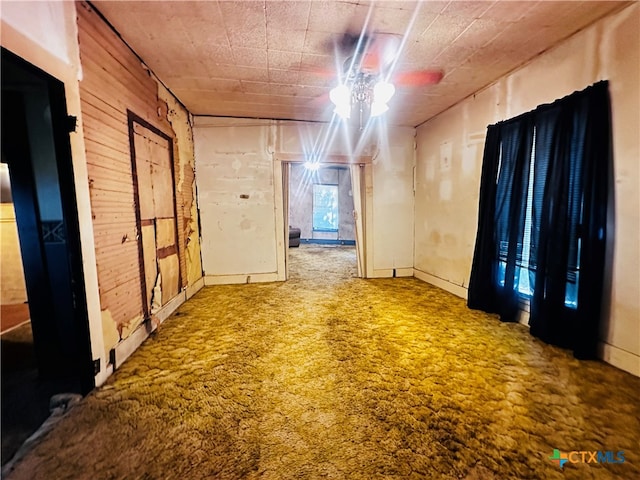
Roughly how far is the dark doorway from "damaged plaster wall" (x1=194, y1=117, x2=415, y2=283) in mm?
2326

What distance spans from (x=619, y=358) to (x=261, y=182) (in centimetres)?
416

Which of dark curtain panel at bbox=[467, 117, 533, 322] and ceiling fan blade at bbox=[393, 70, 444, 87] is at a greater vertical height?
ceiling fan blade at bbox=[393, 70, 444, 87]

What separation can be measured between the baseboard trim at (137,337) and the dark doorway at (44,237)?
23cm

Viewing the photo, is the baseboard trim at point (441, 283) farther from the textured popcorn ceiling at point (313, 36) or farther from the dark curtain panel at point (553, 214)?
the textured popcorn ceiling at point (313, 36)

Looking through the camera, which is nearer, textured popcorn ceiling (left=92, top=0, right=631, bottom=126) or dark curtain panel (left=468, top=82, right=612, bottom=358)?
textured popcorn ceiling (left=92, top=0, right=631, bottom=126)

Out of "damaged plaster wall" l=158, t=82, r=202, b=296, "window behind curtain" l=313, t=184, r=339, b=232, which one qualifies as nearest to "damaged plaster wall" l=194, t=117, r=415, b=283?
"damaged plaster wall" l=158, t=82, r=202, b=296

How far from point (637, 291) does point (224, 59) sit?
3.72m

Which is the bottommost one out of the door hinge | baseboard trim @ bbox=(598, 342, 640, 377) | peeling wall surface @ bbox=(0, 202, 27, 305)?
baseboard trim @ bbox=(598, 342, 640, 377)

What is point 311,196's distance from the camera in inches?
373

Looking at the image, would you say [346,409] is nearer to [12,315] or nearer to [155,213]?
[155,213]

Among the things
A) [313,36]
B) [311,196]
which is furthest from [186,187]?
[311,196]

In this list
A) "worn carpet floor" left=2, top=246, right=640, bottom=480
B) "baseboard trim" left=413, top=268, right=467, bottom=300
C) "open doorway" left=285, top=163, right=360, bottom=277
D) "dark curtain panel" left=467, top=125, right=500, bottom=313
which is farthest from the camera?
"open doorway" left=285, top=163, right=360, bottom=277

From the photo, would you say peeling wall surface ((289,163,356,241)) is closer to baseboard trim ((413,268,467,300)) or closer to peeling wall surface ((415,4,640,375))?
baseboard trim ((413,268,467,300))

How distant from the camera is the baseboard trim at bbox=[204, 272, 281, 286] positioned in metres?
4.16
